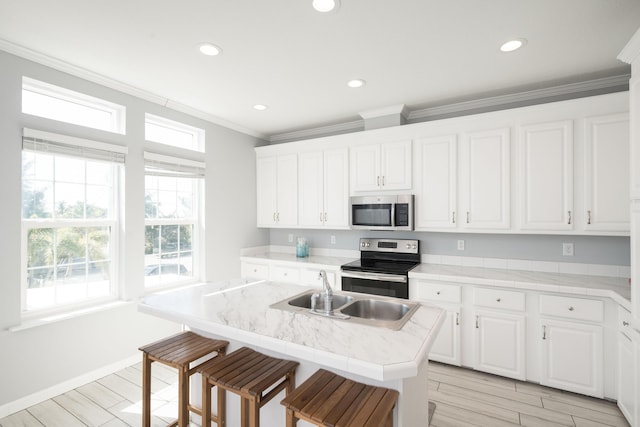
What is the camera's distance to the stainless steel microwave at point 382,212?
11.4 ft

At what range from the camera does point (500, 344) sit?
2.82m

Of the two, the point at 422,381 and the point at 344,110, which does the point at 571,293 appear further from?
the point at 344,110

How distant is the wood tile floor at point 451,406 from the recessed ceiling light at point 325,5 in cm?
280

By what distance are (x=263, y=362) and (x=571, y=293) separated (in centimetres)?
244

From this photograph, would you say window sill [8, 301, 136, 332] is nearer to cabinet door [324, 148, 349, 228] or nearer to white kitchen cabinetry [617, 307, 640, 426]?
cabinet door [324, 148, 349, 228]

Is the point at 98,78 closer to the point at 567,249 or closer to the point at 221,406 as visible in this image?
the point at 221,406

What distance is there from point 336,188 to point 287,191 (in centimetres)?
77

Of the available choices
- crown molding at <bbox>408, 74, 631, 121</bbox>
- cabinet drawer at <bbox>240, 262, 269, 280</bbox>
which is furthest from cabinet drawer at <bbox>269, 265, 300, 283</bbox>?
crown molding at <bbox>408, 74, 631, 121</bbox>

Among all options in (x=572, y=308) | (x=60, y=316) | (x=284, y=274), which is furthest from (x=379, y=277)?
(x=60, y=316)

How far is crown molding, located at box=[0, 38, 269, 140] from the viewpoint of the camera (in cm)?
238

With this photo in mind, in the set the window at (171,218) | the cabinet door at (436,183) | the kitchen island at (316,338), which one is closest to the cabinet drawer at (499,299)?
the cabinet door at (436,183)

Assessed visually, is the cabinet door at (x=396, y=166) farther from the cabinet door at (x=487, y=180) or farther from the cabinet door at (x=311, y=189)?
the cabinet door at (x=311, y=189)

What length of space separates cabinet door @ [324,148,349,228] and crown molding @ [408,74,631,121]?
970mm

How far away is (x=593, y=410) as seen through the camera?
239 centimetres
